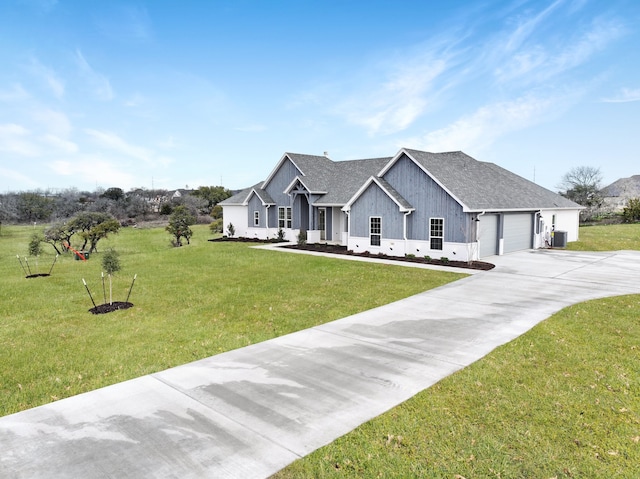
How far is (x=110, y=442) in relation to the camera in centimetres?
534

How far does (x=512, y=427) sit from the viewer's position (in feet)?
18.8

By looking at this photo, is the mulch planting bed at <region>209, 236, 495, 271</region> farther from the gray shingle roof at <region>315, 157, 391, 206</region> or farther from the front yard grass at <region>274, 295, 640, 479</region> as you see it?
the front yard grass at <region>274, 295, 640, 479</region>

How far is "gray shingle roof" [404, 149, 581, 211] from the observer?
2244 cm

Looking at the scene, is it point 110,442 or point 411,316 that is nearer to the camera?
→ point 110,442

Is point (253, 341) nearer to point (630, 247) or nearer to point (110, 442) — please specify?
point (110, 442)

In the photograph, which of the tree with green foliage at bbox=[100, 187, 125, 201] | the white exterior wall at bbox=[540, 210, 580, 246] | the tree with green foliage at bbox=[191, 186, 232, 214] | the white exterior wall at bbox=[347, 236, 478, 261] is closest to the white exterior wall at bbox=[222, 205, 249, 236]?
the white exterior wall at bbox=[347, 236, 478, 261]

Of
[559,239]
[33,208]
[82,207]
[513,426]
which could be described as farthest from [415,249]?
[33,208]

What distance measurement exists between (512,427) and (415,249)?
710 inches

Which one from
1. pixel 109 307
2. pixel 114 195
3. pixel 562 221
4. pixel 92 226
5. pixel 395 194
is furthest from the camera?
pixel 114 195

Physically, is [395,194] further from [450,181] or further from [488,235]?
[488,235]

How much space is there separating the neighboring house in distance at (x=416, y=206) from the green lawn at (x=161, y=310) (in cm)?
392

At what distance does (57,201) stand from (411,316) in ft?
225

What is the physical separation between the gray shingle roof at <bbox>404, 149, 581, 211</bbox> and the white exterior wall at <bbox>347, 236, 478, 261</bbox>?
2.25 metres

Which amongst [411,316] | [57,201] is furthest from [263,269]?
[57,201]
